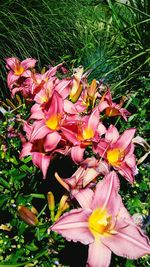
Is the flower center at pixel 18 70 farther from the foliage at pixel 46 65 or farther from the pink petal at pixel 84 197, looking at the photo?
the pink petal at pixel 84 197

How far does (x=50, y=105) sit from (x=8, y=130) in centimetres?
35

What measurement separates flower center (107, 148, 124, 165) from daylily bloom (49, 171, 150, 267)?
12 centimetres

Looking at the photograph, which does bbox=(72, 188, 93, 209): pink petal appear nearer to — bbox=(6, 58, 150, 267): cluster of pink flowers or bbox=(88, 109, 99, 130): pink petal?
bbox=(6, 58, 150, 267): cluster of pink flowers

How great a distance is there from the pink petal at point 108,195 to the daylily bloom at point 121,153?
0.34ft

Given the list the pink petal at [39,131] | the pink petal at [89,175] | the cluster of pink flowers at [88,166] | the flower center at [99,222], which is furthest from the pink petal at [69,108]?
the flower center at [99,222]

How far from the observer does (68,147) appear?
1.07 meters

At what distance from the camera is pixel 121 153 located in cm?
111

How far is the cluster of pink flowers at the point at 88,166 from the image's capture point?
892 millimetres

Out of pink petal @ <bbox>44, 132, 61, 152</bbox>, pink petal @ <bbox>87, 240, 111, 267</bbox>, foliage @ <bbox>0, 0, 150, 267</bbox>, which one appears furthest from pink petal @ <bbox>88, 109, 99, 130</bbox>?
pink petal @ <bbox>87, 240, 111, 267</bbox>

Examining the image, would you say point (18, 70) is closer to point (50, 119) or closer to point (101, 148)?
point (50, 119)

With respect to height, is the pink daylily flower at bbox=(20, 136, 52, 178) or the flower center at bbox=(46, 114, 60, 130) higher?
the flower center at bbox=(46, 114, 60, 130)

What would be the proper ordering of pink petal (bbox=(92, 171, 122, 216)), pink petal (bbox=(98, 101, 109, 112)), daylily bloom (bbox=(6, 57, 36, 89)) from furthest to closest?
daylily bloom (bbox=(6, 57, 36, 89)), pink petal (bbox=(98, 101, 109, 112)), pink petal (bbox=(92, 171, 122, 216))

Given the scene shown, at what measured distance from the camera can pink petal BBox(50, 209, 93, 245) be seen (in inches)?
33.8

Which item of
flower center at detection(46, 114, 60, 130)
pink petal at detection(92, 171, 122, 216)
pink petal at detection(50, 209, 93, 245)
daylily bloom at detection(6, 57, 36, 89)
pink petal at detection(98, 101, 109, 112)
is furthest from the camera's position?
daylily bloom at detection(6, 57, 36, 89)
